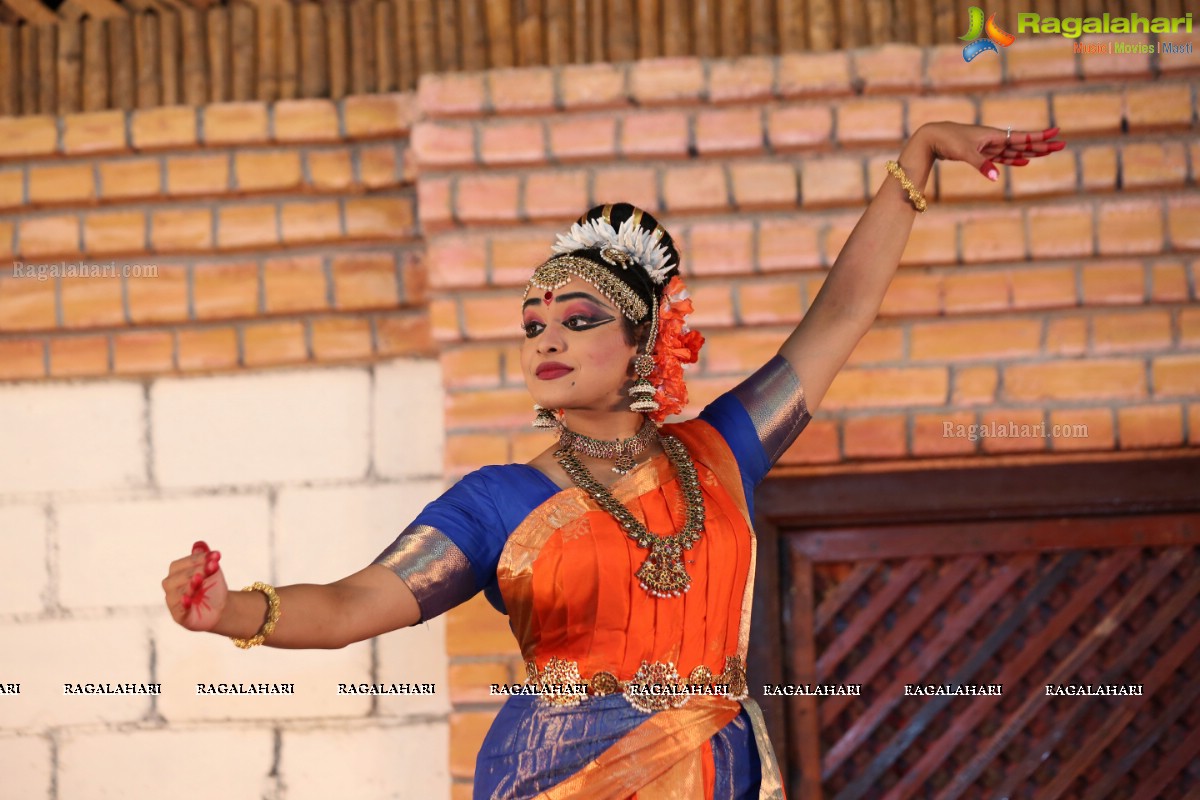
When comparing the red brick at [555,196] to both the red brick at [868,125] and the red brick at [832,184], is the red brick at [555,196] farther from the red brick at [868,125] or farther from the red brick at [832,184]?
the red brick at [868,125]

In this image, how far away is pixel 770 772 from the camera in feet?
8.50

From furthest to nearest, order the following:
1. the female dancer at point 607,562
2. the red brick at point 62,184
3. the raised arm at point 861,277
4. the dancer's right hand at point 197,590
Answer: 1. the red brick at point 62,184
2. the raised arm at point 861,277
3. the female dancer at point 607,562
4. the dancer's right hand at point 197,590

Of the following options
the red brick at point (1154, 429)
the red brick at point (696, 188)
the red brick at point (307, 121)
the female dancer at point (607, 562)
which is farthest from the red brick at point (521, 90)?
the red brick at point (1154, 429)

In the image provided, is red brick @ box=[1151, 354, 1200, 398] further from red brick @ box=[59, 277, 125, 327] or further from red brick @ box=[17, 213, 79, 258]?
red brick @ box=[17, 213, 79, 258]

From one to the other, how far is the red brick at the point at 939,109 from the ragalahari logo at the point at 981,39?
0.11m

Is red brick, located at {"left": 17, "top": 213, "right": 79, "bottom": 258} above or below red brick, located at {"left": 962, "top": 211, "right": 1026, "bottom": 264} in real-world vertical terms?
above

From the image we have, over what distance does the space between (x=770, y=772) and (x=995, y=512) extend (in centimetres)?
124

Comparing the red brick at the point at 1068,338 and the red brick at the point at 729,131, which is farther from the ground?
the red brick at the point at 729,131

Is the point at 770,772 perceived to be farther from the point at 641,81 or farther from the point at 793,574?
the point at 641,81

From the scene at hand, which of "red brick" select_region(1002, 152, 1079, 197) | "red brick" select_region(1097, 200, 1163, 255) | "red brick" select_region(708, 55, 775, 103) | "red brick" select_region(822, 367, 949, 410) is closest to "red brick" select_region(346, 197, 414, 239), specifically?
"red brick" select_region(708, 55, 775, 103)

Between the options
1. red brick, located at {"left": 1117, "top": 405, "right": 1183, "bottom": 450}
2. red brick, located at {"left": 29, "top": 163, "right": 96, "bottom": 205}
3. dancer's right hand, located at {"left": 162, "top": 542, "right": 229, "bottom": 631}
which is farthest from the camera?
red brick, located at {"left": 29, "top": 163, "right": 96, "bottom": 205}

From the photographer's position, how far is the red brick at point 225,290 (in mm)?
3756

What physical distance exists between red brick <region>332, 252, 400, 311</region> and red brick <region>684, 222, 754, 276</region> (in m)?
0.80

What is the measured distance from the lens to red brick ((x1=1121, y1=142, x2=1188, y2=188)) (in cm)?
349
